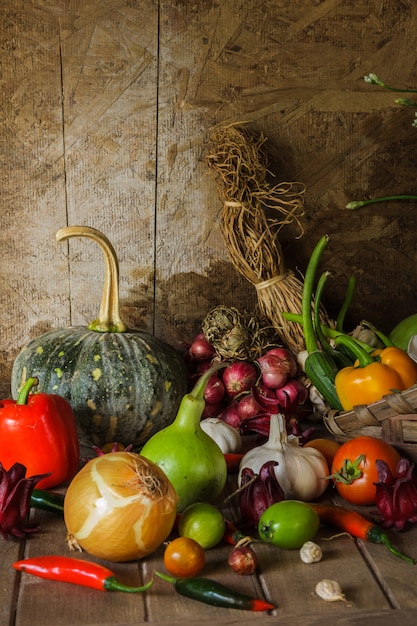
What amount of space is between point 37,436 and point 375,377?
0.83 meters

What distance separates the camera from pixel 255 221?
2.29 metres

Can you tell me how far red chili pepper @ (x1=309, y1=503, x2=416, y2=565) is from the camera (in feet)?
5.01

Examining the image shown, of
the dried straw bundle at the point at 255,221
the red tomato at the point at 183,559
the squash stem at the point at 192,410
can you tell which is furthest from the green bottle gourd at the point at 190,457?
the dried straw bundle at the point at 255,221

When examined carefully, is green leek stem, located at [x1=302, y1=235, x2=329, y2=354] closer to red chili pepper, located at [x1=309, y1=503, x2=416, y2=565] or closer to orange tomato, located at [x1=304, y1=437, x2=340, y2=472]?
orange tomato, located at [x1=304, y1=437, x2=340, y2=472]

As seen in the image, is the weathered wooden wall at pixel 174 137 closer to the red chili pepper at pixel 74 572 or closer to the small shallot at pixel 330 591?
the red chili pepper at pixel 74 572

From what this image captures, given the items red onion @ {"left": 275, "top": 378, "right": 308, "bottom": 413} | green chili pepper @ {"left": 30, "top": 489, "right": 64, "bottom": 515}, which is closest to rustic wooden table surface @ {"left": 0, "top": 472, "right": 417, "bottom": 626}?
green chili pepper @ {"left": 30, "top": 489, "right": 64, "bottom": 515}

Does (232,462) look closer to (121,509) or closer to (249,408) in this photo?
(249,408)

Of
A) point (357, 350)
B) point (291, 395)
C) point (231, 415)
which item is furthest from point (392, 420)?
point (231, 415)

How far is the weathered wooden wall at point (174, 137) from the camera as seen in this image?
2.30m

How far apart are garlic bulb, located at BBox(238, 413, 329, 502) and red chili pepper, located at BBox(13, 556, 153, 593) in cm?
46

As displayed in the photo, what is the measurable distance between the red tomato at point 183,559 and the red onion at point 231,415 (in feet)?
2.65

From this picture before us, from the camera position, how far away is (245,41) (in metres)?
2.33

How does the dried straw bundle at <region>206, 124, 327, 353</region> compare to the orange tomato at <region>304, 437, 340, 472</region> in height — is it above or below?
above

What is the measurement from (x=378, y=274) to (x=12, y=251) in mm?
1176
